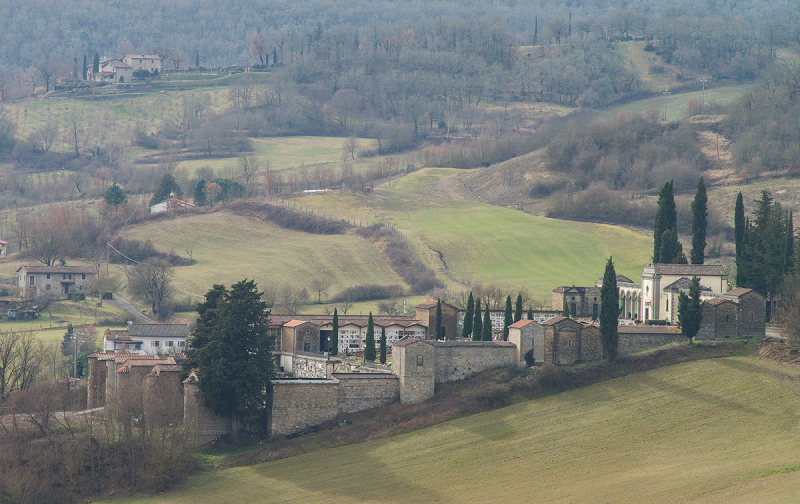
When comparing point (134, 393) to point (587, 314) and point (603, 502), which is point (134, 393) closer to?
point (603, 502)

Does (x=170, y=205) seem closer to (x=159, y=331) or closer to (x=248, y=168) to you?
(x=248, y=168)

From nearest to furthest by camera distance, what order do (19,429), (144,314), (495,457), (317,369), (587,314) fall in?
1. (495,457)
2. (19,429)
3. (317,369)
4. (587,314)
5. (144,314)

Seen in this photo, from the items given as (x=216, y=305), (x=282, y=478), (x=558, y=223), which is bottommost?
(x=282, y=478)

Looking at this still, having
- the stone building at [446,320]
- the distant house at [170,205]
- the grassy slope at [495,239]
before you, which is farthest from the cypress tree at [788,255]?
the distant house at [170,205]

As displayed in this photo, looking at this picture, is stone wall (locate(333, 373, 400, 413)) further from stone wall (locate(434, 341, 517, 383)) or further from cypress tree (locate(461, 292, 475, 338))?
cypress tree (locate(461, 292, 475, 338))

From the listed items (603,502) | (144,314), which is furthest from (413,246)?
(603,502)

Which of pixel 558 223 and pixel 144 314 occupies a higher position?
pixel 558 223

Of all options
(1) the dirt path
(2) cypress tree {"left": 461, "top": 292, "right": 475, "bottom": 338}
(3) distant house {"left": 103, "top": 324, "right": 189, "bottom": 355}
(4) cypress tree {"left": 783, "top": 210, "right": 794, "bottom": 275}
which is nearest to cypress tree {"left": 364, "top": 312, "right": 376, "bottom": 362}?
(2) cypress tree {"left": 461, "top": 292, "right": 475, "bottom": 338}

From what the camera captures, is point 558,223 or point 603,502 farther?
point 558,223
